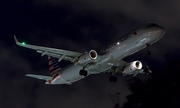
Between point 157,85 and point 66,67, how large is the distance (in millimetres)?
24276

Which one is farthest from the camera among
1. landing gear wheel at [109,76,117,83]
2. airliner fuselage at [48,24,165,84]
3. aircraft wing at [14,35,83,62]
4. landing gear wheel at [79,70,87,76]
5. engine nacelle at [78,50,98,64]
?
landing gear wheel at [109,76,117,83]

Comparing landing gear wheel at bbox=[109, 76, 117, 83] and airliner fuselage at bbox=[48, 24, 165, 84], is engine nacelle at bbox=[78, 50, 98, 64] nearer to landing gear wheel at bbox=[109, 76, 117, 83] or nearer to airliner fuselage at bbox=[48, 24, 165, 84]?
airliner fuselage at bbox=[48, 24, 165, 84]

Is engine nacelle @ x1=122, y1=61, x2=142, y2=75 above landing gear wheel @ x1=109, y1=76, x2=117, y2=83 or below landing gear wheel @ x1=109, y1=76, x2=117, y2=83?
below

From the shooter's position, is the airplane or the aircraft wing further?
the aircraft wing

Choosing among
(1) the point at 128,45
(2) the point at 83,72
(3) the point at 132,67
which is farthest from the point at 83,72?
(1) the point at 128,45

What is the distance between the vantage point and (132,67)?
43531 mm

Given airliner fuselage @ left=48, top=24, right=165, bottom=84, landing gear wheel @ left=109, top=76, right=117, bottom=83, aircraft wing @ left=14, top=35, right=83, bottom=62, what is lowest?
airliner fuselage @ left=48, top=24, right=165, bottom=84

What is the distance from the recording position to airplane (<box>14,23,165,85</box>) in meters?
36.2

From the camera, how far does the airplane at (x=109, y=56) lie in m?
36.2

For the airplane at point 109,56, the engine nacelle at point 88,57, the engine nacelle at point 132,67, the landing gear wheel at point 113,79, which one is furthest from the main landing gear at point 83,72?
the landing gear wheel at point 113,79

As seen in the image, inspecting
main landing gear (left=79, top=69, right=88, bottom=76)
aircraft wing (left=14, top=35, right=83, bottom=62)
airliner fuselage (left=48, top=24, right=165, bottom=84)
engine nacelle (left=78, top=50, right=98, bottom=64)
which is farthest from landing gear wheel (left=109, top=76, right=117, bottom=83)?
engine nacelle (left=78, top=50, right=98, bottom=64)

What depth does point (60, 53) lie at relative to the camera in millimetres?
41062

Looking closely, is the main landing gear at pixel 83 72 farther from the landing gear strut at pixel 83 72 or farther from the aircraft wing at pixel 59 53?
the aircraft wing at pixel 59 53

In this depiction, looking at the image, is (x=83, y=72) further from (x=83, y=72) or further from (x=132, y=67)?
(x=132, y=67)
